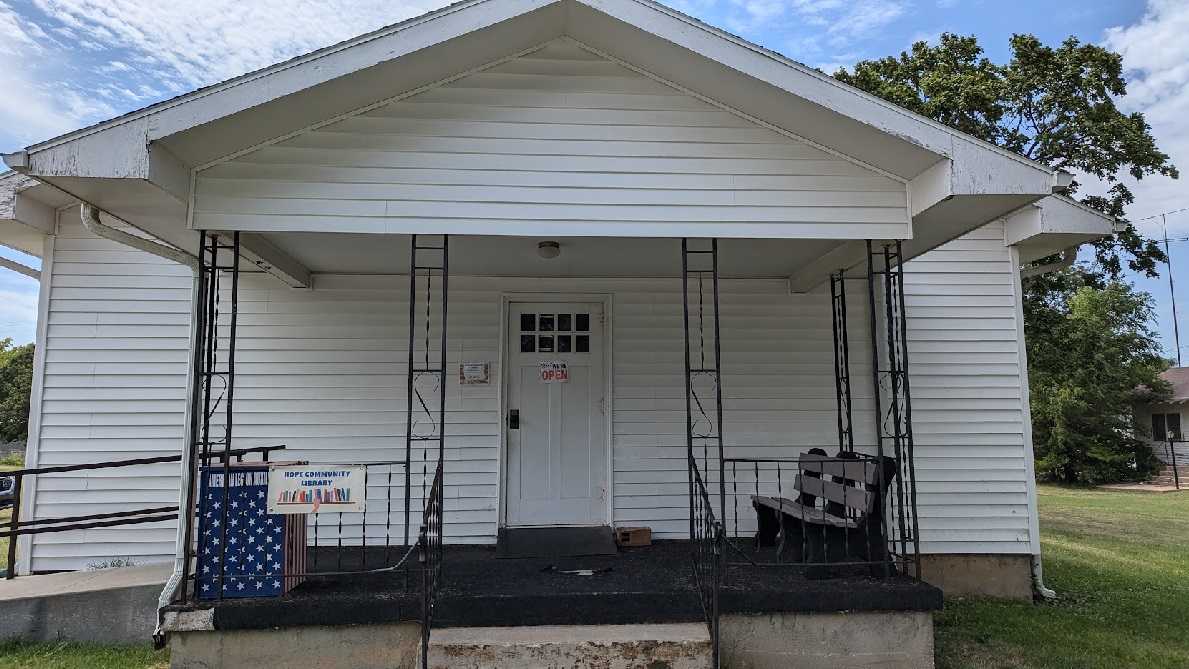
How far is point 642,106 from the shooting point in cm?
432

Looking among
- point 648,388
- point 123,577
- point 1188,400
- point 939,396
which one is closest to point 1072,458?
point 1188,400

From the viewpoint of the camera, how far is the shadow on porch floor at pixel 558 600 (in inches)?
146

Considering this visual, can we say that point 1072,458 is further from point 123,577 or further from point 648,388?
point 123,577

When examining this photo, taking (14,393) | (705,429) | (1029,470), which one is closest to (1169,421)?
(1029,470)

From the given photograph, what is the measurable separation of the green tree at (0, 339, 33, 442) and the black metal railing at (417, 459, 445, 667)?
30691 millimetres

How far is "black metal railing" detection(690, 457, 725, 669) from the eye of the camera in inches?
145

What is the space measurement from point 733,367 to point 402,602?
11.6ft

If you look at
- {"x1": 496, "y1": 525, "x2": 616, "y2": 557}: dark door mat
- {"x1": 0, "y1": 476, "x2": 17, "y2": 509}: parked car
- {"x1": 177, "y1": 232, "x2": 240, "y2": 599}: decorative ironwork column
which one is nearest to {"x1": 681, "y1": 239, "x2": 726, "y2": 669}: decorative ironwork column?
{"x1": 496, "y1": 525, "x2": 616, "y2": 557}: dark door mat

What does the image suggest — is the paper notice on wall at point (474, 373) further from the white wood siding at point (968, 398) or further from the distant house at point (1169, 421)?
the distant house at point (1169, 421)

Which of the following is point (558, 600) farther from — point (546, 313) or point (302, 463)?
point (546, 313)

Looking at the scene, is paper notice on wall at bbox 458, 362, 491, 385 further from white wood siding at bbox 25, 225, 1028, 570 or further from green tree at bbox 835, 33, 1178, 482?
green tree at bbox 835, 33, 1178, 482

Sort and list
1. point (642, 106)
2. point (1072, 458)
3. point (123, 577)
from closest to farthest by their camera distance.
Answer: point (642, 106) < point (123, 577) < point (1072, 458)

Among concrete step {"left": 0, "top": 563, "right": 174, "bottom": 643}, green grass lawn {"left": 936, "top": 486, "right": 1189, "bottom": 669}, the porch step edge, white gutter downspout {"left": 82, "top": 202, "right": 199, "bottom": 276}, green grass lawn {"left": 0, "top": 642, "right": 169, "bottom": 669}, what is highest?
white gutter downspout {"left": 82, "top": 202, "right": 199, "bottom": 276}

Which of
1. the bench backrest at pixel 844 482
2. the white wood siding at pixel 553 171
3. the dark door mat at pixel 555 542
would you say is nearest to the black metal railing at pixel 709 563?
the bench backrest at pixel 844 482
